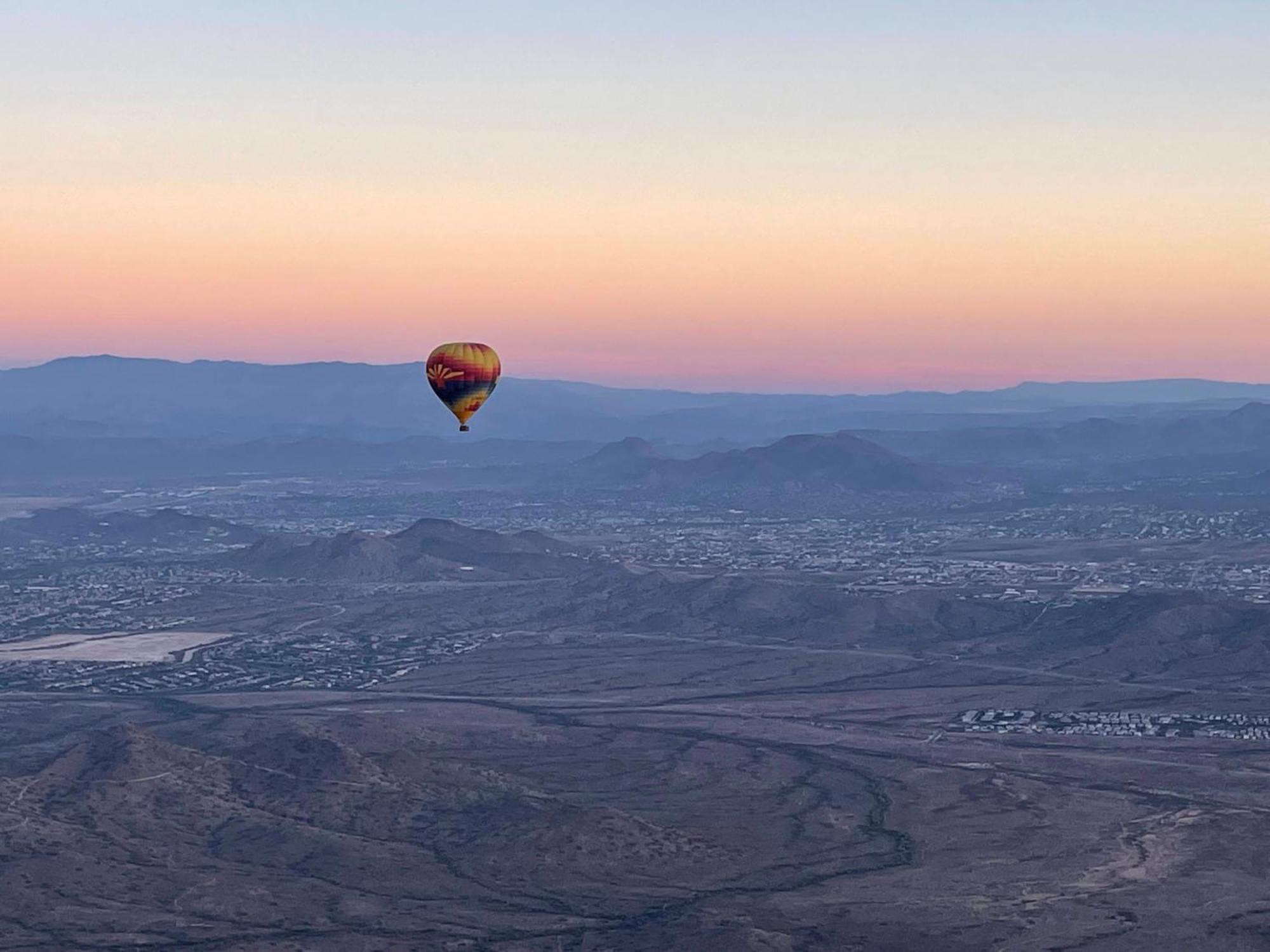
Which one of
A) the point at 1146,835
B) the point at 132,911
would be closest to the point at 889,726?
the point at 1146,835

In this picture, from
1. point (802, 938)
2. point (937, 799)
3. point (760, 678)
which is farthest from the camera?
point (760, 678)

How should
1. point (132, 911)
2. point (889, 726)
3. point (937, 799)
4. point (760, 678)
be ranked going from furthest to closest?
point (760, 678) < point (889, 726) < point (937, 799) < point (132, 911)

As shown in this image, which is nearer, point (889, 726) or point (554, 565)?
point (889, 726)

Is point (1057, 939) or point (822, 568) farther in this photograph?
point (822, 568)

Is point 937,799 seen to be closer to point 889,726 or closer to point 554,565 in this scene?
point 889,726

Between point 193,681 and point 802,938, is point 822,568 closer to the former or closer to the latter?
point 193,681

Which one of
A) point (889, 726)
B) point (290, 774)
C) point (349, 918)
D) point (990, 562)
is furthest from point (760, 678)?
point (990, 562)
